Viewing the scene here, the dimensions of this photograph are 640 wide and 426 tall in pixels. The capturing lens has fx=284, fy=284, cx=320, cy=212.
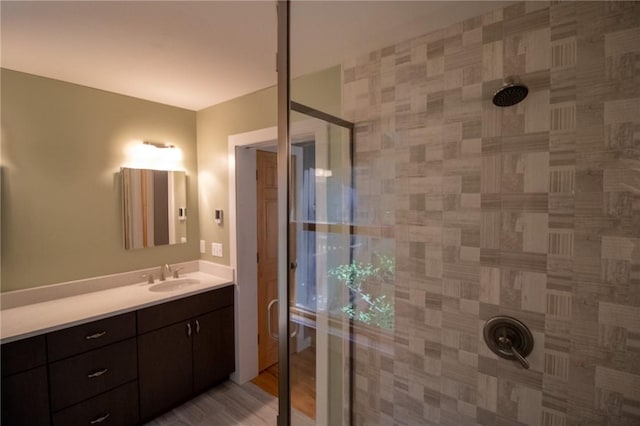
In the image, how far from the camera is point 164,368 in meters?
2.07

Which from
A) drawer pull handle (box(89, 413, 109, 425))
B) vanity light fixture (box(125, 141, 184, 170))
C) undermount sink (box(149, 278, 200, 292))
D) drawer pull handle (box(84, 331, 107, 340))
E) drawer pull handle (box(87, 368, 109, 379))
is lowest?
drawer pull handle (box(89, 413, 109, 425))

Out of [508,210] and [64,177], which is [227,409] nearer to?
[64,177]

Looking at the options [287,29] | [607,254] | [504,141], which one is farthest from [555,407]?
[287,29]

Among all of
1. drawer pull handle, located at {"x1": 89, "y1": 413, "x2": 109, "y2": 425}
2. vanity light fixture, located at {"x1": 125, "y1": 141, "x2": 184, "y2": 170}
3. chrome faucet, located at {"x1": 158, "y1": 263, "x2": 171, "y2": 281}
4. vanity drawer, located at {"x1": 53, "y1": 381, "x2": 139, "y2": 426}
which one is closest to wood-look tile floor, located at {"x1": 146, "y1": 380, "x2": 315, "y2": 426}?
vanity drawer, located at {"x1": 53, "y1": 381, "x2": 139, "y2": 426}

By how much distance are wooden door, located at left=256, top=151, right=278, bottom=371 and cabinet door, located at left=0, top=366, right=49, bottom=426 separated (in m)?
1.49

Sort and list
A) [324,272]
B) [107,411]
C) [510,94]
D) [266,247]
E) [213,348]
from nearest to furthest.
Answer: [510,94], [324,272], [107,411], [213,348], [266,247]

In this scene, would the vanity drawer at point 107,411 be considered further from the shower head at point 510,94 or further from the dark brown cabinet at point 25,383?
the shower head at point 510,94

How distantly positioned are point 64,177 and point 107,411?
5.22ft

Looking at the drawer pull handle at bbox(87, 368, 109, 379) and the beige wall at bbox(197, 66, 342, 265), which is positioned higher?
the beige wall at bbox(197, 66, 342, 265)

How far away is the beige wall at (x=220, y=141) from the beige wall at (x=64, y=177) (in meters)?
0.41

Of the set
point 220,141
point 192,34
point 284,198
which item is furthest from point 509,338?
point 220,141

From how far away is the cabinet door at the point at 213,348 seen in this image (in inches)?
89.0

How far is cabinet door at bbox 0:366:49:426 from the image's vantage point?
4.78ft

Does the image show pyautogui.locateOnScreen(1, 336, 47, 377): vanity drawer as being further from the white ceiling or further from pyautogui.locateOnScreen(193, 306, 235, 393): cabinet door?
the white ceiling
